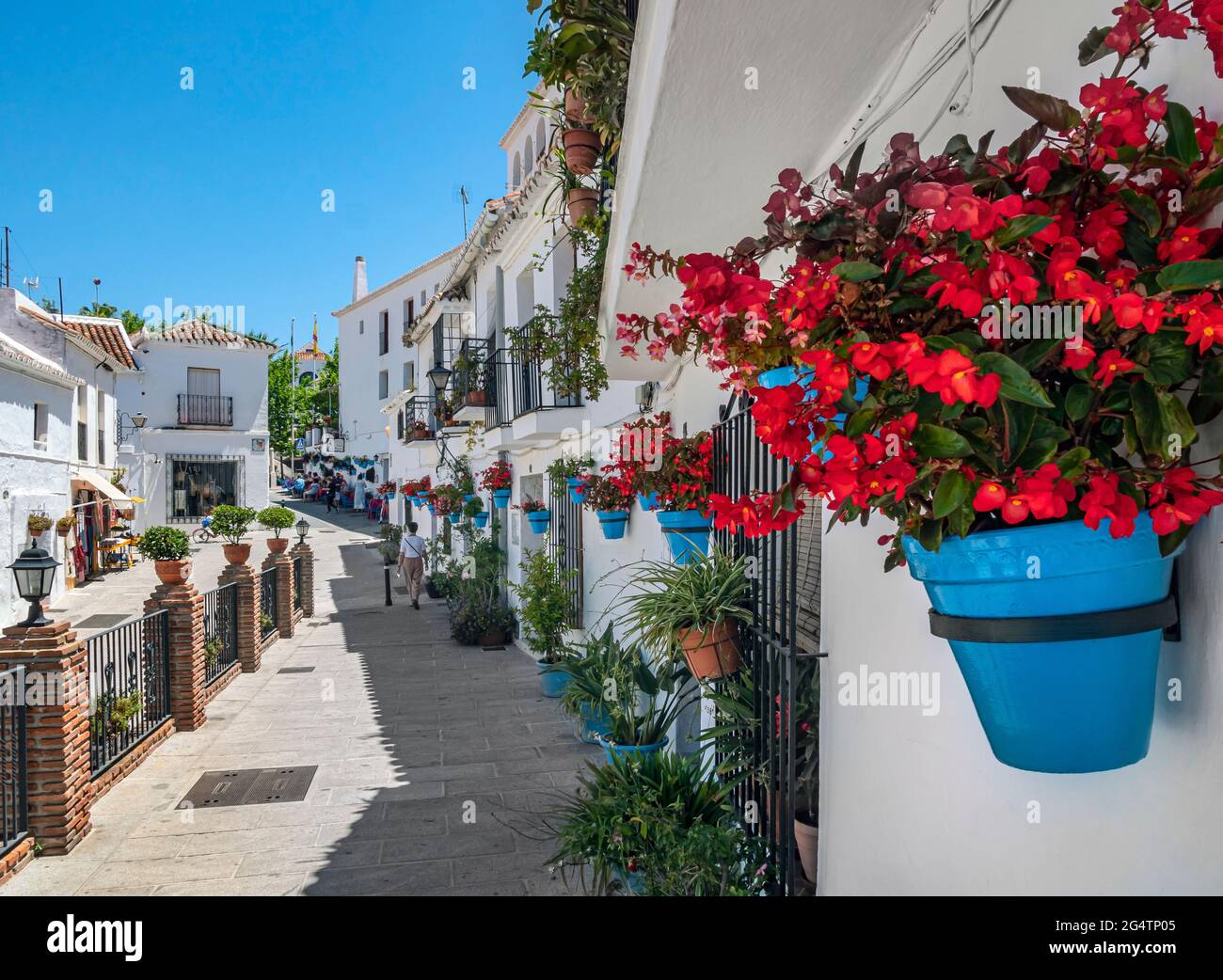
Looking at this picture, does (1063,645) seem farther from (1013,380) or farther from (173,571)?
(173,571)

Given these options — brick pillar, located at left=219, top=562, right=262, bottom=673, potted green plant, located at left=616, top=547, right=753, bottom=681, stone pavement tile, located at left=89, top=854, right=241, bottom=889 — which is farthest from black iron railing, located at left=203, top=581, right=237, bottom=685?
potted green plant, located at left=616, top=547, right=753, bottom=681

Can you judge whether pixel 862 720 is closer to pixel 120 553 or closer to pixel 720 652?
pixel 720 652

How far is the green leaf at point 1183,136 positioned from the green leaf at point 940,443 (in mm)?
452

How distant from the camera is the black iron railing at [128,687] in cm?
677

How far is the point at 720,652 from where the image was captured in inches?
141

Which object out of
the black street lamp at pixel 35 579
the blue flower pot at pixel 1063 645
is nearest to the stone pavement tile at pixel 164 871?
the black street lamp at pixel 35 579

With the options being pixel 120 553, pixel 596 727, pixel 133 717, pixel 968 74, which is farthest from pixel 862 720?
pixel 120 553

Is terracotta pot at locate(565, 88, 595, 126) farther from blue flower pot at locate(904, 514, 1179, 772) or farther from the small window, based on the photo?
the small window

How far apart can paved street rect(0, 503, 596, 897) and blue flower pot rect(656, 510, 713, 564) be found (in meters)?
2.05

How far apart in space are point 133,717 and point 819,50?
25.8 ft

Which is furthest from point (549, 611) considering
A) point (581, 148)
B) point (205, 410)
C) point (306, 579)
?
point (205, 410)

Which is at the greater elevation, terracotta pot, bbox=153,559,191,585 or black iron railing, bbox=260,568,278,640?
terracotta pot, bbox=153,559,191,585

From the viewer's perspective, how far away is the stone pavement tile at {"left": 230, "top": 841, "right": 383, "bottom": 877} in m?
5.03

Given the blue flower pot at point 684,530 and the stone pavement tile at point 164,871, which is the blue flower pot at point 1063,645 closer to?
the blue flower pot at point 684,530
